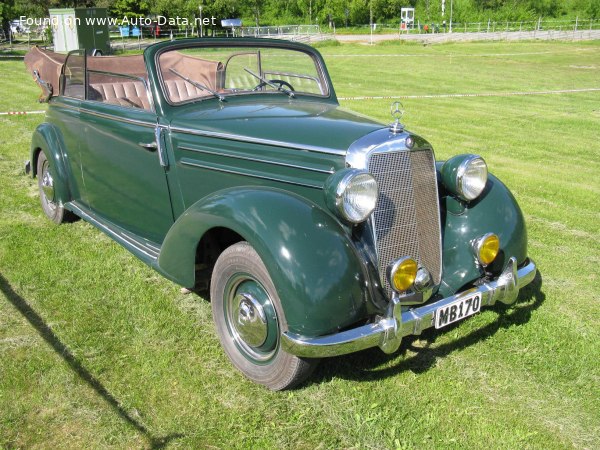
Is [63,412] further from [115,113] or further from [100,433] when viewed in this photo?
[115,113]

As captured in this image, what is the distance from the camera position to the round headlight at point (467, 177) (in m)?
3.32

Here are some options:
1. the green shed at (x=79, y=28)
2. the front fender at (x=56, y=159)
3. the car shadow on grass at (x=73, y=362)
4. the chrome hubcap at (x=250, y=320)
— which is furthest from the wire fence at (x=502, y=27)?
the chrome hubcap at (x=250, y=320)

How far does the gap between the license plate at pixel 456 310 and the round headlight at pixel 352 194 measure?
2.03ft

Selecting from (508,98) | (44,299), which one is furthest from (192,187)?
(508,98)

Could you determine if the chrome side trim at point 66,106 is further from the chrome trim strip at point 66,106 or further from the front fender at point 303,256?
the front fender at point 303,256

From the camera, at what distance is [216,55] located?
167 inches

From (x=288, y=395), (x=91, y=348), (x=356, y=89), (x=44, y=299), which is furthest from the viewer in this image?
(x=356, y=89)

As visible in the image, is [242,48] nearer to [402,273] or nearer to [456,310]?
[402,273]

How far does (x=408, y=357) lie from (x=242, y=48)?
8.30 feet

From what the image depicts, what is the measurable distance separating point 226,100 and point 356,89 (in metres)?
12.8

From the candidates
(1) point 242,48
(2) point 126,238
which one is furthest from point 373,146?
(2) point 126,238

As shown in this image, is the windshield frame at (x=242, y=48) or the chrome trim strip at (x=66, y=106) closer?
the windshield frame at (x=242, y=48)

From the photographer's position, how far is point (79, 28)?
2552 cm

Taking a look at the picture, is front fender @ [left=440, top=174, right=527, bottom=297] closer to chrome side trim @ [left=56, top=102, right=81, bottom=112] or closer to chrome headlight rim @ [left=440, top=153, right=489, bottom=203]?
chrome headlight rim @ [left=440, top=153, right=489, bottom=203]
